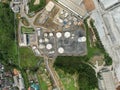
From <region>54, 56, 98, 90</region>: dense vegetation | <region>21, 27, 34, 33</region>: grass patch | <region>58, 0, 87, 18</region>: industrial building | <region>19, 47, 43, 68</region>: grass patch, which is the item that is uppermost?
<region>58, 0, 87, 18</region>: industrial building

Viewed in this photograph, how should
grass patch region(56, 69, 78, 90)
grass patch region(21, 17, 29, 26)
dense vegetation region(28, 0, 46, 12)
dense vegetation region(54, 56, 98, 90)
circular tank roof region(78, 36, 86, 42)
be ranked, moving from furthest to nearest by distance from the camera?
grass patch region(21, 17, 29, 26) < dense vegetation region(28, 0, 46, 12) < grass patch region(56, 69, 78, 90) < circular tank roof region(78, 36, 86, 42) < dense vegetation region(54, 56, 98, 90)

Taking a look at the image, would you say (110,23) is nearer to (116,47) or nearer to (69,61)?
(116,47)

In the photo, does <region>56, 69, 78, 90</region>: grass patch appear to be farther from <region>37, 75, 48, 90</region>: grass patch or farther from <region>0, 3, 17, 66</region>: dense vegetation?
<region>0, 3, 17, 66</region>: dense vegetation

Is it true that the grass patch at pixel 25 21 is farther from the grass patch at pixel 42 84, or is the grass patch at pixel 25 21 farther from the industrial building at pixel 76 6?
the grass patch at pixel 42 84

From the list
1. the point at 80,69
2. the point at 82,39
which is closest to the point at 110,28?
the point at 82,39

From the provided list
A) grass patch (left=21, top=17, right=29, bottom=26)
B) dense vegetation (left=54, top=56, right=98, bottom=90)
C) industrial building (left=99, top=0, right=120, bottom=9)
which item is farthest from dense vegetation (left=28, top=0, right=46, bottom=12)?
industrial building (left=99, top=0, right=120, bottom=9)

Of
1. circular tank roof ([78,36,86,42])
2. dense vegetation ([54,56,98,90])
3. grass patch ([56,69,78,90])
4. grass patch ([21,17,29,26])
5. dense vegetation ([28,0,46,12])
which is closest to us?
dense vegetation ([54,56,98,90])

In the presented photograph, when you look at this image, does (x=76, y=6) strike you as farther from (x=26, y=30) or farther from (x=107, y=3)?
(x=26, y=30)
